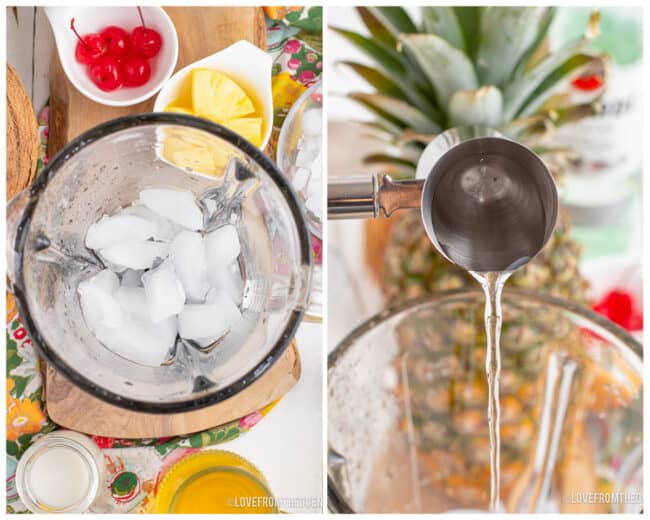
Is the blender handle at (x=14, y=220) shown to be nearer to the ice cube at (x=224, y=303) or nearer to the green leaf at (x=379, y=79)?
the ice cube at (x=224, y=303)

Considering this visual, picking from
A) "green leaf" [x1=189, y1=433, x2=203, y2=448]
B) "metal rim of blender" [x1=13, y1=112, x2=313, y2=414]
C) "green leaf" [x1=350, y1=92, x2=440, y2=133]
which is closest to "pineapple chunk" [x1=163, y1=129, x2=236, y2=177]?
"metal rim of blender" [x1=13, y1=112, x2=313, y2=414]

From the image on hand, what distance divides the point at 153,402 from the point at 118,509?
22 centimetres

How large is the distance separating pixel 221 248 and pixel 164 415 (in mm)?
228

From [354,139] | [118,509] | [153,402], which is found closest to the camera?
[153,402]

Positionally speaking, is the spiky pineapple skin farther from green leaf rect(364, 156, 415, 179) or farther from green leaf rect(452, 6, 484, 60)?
green leaf rect(452, 6, 484, 60)

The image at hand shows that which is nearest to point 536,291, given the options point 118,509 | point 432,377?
point 432,377

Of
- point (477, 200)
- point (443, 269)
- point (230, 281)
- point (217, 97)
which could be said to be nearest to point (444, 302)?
point (443, 269)

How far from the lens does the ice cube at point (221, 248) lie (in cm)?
71

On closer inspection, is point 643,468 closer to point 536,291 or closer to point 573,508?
point 573,508

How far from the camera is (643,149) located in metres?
0.89

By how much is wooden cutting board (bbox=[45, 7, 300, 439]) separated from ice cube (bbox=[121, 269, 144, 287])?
160 millimetres

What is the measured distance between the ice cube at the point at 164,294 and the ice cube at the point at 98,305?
38mm

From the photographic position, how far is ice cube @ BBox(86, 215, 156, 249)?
707 millimetres

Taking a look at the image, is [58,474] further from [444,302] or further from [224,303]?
[444,302]
